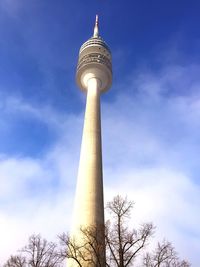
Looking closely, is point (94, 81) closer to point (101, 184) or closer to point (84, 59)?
point (84, 59)

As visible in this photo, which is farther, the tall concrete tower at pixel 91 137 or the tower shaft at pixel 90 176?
the tall concrete tower at pixel 91 137

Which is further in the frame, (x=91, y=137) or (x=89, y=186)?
(x=91, y=137)

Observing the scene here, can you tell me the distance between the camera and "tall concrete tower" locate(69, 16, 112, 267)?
45594mm

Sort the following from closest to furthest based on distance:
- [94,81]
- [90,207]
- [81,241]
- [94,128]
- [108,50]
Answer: [81,241] < [90,207] < [94,128] < [94,81] < [108,50]

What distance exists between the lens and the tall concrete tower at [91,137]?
45.6 m

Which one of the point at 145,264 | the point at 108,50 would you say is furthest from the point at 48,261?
the point at 108,50

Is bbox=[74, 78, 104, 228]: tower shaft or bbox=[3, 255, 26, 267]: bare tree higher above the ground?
bbox=[74, 78, 104, 228]: tower shaft

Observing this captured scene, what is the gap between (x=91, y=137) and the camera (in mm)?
53781

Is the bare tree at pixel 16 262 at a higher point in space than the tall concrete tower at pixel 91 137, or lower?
lower

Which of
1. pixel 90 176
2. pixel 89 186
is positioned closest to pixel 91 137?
pixel 90 176

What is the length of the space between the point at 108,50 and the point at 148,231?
48.1 metres

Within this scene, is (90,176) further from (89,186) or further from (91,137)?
(91,137)

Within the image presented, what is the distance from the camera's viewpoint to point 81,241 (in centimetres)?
4197

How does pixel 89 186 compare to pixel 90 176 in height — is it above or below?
below
